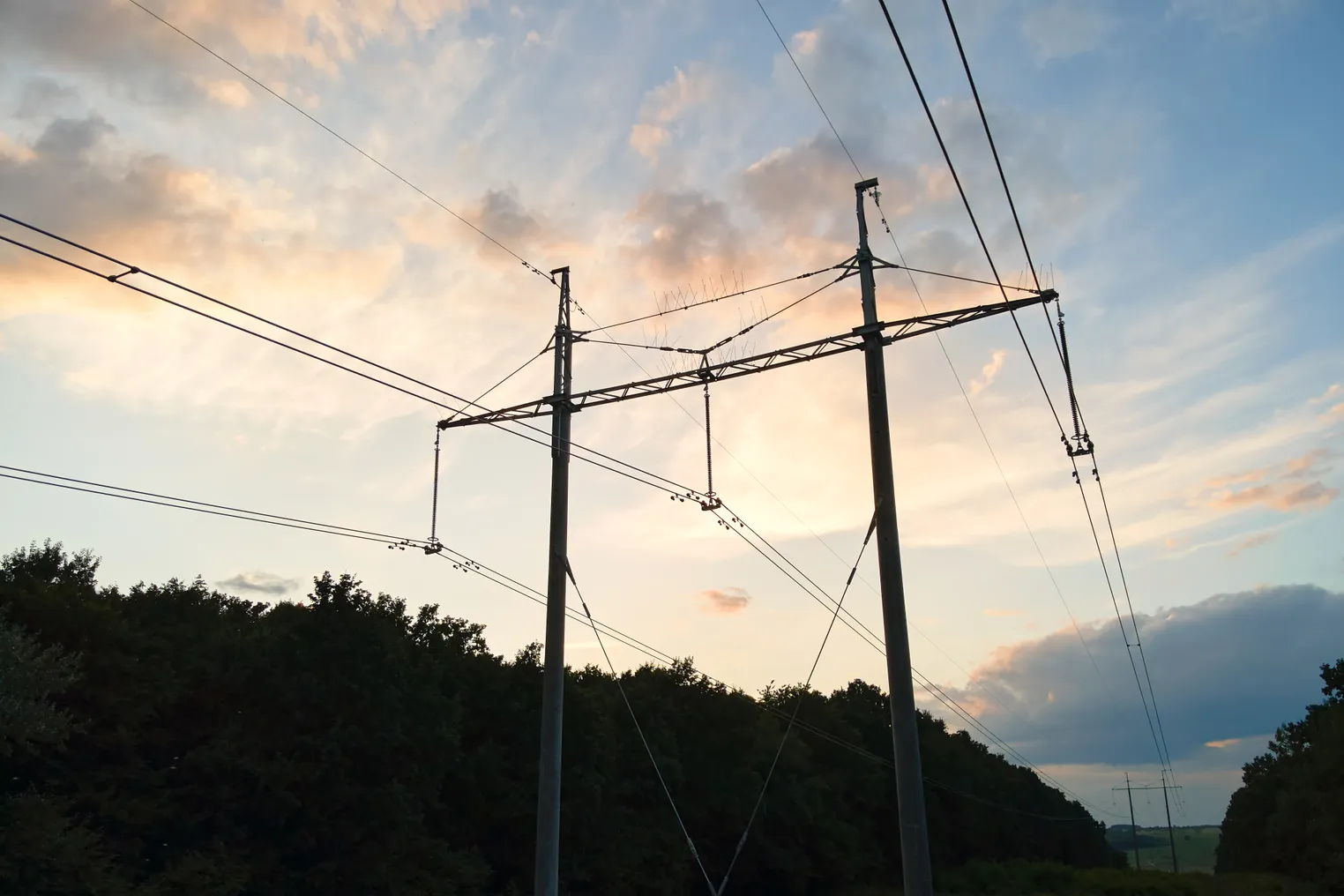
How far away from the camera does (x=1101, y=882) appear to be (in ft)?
306

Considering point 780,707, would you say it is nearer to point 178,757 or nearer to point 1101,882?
point 1101,882

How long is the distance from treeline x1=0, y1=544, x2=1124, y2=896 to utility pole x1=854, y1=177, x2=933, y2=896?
101ft

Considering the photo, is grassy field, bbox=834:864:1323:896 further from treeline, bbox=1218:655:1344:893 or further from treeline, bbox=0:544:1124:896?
treeline, bbox=0:544:1124:896

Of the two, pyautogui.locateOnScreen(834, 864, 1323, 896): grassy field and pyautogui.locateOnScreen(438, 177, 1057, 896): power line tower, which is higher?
pyautogui.locateOnScreen(438, 177, 1057, 896): power line tower

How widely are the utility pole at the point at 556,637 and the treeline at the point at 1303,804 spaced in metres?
79.7

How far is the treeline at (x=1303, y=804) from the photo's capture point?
3083 inches

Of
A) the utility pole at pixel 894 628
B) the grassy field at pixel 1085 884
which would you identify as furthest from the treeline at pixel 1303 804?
the utility pole at pixel 894 628

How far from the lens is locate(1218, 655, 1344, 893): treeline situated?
7831cm

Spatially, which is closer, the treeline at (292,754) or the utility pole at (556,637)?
the utility pole at (556,637)

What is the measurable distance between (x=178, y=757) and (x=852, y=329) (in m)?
38.3

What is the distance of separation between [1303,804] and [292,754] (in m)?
83.6

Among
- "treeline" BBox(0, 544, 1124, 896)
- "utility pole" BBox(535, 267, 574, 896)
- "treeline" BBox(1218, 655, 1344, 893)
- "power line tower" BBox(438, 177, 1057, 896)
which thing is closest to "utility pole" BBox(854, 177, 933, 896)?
"power line tower" BBox(438, 177, 1057, 896)

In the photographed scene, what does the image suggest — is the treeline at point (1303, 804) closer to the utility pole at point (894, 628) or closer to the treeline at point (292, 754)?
the treeline at point (292, 754)

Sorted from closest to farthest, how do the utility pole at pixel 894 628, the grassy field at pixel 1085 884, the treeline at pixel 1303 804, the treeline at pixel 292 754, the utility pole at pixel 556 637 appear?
the utility pole at pixel 894 628 → the utility pole at pixel 556 637 → the treeline at pixel 292 754 → the treeline at pixel 1303 804 → the grassy field at pixel 1085 884
